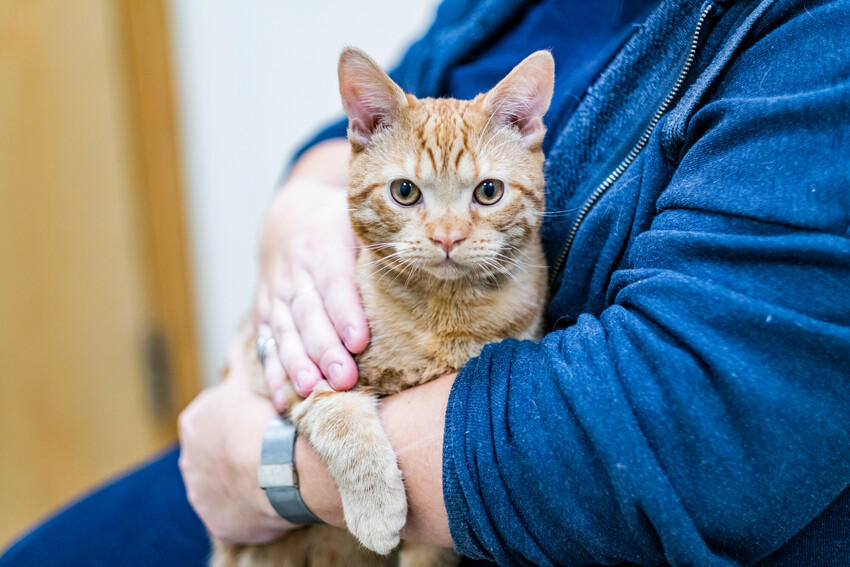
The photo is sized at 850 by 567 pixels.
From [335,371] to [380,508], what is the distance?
0.71 feet

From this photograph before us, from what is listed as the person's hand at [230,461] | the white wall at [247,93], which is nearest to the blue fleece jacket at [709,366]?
the person's hand at [230,461]

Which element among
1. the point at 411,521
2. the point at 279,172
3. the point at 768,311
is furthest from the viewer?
the point at 279,172

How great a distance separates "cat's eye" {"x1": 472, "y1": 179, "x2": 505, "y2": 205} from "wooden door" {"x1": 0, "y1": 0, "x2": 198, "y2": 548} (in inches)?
66.5

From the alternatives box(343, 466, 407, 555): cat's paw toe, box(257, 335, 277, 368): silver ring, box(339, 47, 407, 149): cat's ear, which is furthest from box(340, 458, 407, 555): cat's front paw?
box(339, 47, 407, 149): cat's ear

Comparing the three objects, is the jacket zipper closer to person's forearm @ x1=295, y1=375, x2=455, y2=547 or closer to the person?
the person

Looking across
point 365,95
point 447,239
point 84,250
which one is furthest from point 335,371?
point 84,250

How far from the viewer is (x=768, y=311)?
0.62m

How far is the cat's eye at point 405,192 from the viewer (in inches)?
37.9

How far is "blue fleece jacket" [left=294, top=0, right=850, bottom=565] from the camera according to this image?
0.62m

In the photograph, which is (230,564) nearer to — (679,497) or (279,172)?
(679,497)

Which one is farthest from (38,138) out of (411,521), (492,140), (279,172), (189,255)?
(411,521)

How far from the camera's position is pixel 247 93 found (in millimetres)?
2195

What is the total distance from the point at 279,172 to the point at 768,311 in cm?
195

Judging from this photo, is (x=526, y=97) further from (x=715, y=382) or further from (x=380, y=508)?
(x=380, y=508)
